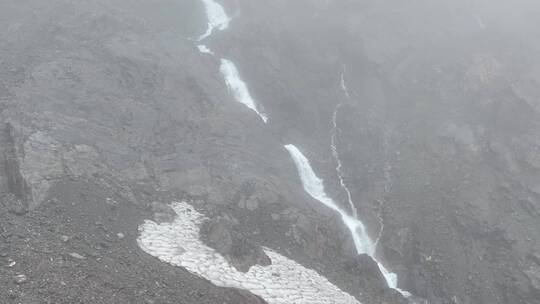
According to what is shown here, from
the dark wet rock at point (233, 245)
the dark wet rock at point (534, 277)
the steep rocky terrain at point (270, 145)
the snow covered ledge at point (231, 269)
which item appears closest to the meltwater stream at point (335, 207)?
the steep rocky terrain at point (270, 145)

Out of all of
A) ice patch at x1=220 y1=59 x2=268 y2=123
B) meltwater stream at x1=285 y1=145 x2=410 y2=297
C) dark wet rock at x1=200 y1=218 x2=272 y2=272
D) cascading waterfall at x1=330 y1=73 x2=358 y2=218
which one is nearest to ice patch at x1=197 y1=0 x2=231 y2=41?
ice patch at x1=220 y1=59 x2=268 y2=123

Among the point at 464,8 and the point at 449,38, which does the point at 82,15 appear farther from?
the point at 464,8

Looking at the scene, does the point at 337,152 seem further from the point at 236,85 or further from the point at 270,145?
the point at 236,85

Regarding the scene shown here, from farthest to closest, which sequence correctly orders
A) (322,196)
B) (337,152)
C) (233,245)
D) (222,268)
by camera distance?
(337,152) → (322,196) → (233,245) → (222,268)

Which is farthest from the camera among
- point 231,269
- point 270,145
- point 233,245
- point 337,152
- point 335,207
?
point 337,152

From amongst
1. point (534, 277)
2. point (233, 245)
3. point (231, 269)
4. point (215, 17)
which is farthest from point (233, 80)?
point (534, 277)

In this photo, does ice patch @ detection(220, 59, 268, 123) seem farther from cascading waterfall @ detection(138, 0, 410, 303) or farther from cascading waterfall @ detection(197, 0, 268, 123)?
cascading waterfall @ detection(138, 0, 410, 303)

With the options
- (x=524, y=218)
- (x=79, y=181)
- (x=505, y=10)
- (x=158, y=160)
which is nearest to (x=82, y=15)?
(x=158, y=160)
